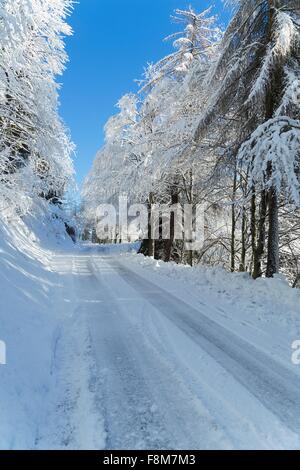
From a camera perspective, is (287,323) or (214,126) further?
(214,126)

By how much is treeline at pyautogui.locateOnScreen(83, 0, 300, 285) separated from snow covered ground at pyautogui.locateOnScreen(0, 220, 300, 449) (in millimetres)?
2684

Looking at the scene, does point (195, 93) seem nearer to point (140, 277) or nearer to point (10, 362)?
point (140, 277)

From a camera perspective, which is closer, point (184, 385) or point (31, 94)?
point (184, 385)

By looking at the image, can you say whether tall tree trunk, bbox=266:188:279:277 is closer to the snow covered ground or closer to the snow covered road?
the snow covered ground

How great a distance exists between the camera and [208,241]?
52.4 feet

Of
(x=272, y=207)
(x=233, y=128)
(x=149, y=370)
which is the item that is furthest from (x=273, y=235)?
(x=149, y=370)

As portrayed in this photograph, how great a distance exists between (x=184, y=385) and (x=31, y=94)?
6.53m

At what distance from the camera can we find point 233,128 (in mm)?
9531

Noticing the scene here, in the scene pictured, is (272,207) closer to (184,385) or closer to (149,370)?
(149,370)

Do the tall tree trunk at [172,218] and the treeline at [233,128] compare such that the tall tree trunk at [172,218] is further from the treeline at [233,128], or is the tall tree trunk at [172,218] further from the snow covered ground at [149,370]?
the snow covered ground at [149,370]

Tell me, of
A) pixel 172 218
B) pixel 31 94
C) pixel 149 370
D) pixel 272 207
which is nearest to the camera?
pixel 149 370
